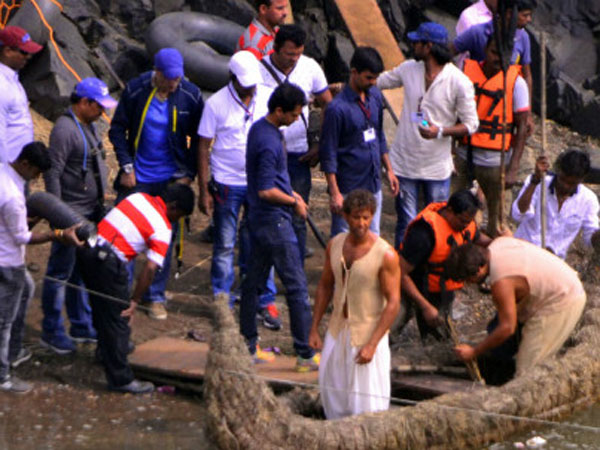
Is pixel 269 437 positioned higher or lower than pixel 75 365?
higher

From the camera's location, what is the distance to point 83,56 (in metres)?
13.7

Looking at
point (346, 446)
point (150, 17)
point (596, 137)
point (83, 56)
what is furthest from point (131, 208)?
point (596, 137)

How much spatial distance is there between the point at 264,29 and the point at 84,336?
2.99 meters

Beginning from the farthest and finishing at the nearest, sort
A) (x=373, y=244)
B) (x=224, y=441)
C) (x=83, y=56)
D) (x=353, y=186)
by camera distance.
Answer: (x=83, y=56) < (x=353, y=186) < (x=373, y=244) < (x=224, y=441)

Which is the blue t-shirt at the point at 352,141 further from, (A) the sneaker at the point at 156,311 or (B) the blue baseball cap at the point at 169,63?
(A) the sneaker at the point at 156,311

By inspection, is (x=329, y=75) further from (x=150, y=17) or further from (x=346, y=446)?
(x=346, y=446)

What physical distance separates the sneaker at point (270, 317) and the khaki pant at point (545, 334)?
194 centimetres

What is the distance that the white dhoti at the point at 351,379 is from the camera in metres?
6.62

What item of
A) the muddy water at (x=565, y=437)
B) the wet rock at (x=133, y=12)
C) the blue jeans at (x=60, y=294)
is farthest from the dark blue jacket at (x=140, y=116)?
the wet rock at (x=133, y=12)

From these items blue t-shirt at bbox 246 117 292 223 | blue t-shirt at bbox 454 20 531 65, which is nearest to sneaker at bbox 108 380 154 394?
blue t-shirt at bbox 246 117 292 223

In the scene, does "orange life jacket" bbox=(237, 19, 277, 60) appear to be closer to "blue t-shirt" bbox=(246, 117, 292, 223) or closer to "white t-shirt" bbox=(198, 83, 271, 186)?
"white t-shirt" bbox=(198, 83, 271, 186)

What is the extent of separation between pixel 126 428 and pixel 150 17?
893 cm

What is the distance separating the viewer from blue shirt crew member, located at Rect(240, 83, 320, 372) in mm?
7414

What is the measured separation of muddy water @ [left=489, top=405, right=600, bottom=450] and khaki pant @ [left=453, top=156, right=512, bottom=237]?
219cm
